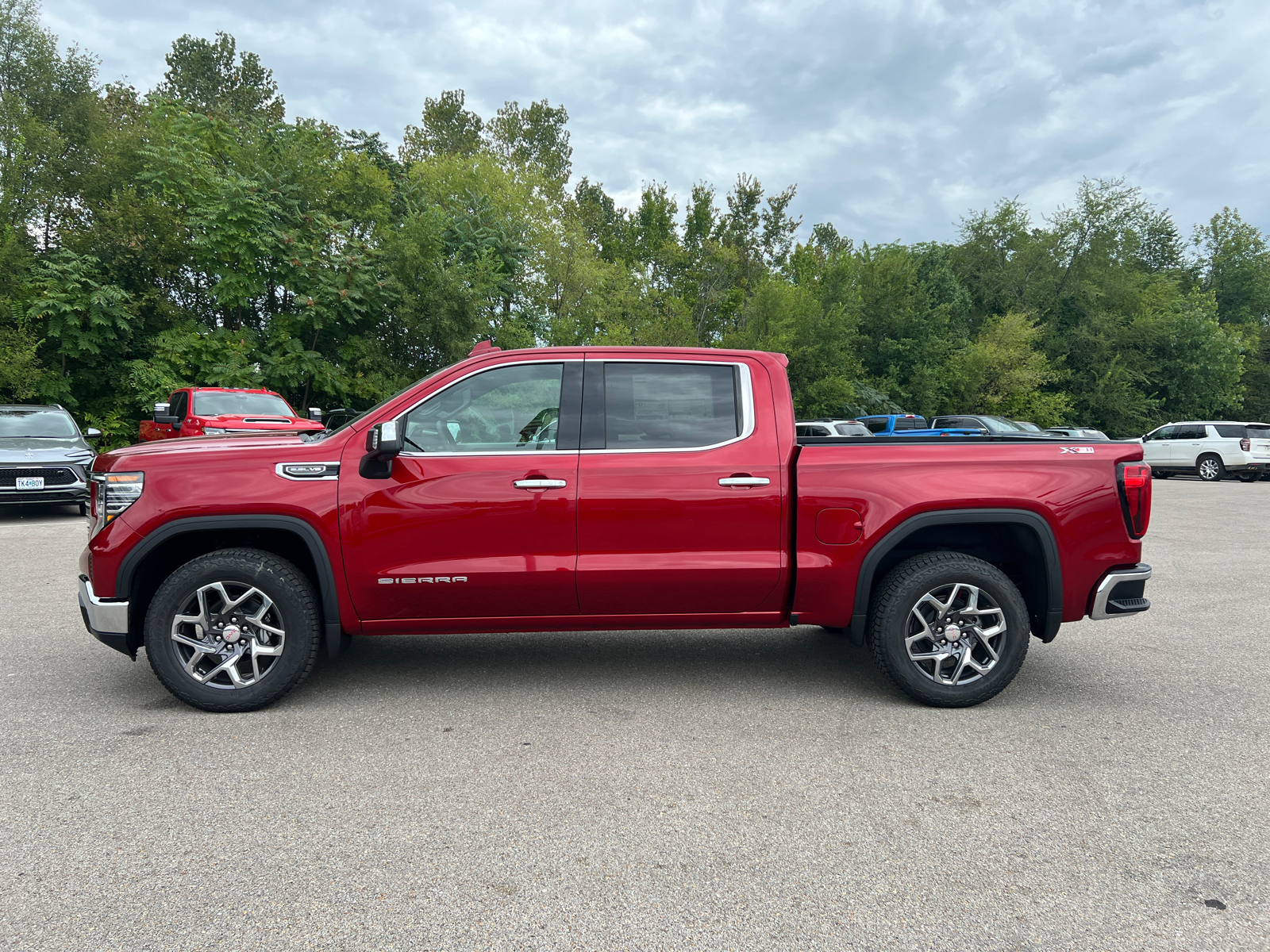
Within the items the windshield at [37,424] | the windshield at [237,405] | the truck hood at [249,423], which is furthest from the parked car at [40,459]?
the truck hood at [249,423]

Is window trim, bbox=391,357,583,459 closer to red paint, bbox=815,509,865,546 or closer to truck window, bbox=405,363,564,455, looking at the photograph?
truck window, bbox=405,363,564,455

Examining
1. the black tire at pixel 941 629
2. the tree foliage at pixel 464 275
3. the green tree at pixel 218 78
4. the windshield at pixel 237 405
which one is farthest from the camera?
Answer: the green tree at pixel 218 78

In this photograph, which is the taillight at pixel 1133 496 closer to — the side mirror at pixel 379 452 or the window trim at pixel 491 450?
the window trim at pixel 491 450

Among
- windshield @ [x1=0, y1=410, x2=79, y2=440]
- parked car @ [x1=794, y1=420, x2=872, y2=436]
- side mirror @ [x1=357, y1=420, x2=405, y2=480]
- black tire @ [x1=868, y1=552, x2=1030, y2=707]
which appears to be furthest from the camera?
parked car @ [x1=794, y1=420, x2=872, y2=436]

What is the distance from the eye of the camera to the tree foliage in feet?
74.8

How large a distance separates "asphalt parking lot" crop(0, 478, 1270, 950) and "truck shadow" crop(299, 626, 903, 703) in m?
0.04

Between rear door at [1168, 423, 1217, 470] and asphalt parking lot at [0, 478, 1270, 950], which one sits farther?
rear door at [1168, 423, 1217, 470]

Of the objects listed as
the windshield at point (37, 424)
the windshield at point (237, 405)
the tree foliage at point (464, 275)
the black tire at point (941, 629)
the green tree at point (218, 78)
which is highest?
the green tree at point (218, 78)

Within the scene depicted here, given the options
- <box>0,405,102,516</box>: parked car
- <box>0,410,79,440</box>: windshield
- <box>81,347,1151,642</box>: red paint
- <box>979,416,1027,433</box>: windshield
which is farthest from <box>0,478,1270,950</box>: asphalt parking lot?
<box>979,416,1027,433</box>: windshield

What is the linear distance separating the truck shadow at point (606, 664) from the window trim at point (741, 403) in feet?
4.50

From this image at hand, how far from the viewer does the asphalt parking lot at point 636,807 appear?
2.45m

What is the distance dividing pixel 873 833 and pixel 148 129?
30963mm

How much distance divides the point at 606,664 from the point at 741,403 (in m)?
1.87

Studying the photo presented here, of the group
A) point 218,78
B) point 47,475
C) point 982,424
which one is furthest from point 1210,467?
point 218,78
